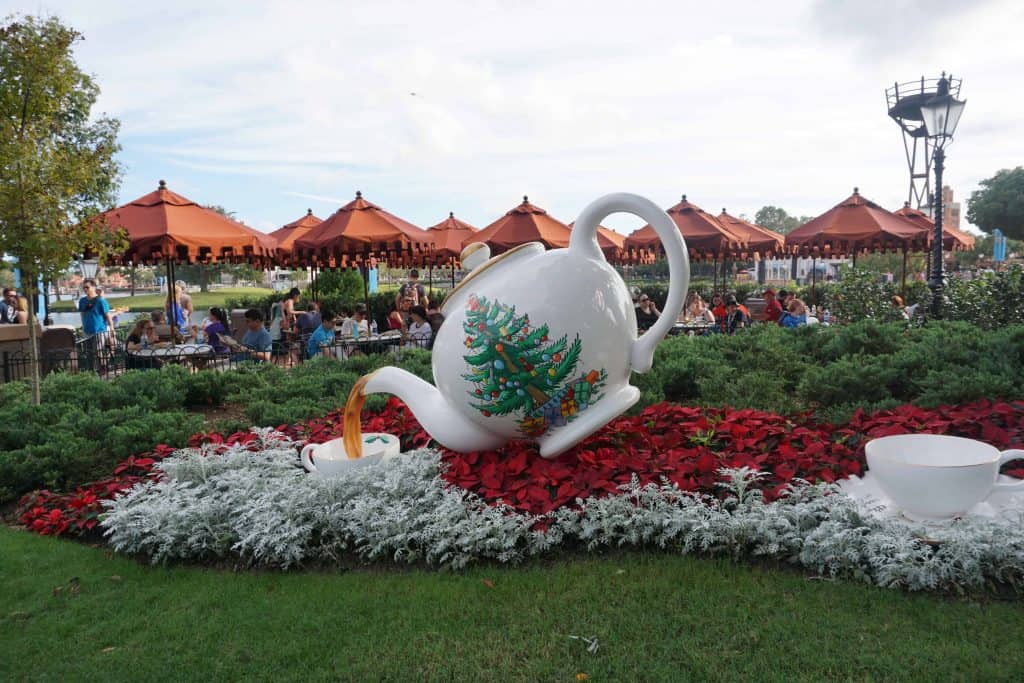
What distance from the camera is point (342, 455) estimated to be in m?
4.47

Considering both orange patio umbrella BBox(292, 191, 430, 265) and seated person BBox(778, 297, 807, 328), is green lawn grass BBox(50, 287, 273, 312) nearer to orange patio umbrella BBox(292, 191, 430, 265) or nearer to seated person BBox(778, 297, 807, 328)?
orange patio umbrella BBox(292, 191, 430, 265)

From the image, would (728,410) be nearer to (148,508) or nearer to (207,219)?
(148,508)

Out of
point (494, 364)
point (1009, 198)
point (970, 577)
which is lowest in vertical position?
point (970, 577)

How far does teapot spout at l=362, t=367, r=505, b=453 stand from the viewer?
13.8ft

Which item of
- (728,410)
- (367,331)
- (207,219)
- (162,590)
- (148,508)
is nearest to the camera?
(162,590)

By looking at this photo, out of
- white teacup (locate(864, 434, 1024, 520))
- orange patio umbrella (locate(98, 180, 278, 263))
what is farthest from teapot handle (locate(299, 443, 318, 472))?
orange patio umbrella (locate(98, 180, 278, 263))

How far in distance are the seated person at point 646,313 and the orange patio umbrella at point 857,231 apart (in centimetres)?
334

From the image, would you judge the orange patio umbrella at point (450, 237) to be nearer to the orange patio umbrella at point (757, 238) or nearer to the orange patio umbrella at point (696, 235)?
the orange patio umbrella at point (696, 235)

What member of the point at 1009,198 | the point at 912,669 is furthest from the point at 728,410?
the point at 1009,198

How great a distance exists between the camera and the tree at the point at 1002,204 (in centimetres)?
3922

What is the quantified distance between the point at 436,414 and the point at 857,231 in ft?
38.8

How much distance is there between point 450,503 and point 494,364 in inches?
30.6

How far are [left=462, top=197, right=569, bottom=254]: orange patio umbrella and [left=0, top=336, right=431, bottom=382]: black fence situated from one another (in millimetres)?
Result: 2725

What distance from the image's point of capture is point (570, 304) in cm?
369
